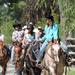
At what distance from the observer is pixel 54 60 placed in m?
14.5

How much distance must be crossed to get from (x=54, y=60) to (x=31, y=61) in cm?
313

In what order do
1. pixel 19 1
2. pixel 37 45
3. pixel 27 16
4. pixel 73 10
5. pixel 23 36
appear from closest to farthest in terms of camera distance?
1. pixel 37 45
2. pixel 23 36
3. pixel 73 10
4. pixel 27 16
5. pixel 19 1

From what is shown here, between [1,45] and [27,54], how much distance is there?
2055 millimetres

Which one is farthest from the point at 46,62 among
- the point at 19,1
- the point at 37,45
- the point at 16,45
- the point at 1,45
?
the point at 19,1

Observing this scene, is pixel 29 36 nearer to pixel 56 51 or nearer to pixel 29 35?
pixel 29 35

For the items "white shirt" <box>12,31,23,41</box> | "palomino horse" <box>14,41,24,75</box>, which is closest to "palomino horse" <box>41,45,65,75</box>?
"palomino horse" <box>14,41,24,75</box>

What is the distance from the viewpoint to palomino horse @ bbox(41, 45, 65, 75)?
47.1 feet

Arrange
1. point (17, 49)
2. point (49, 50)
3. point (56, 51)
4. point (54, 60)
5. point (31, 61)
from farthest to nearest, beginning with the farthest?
point (17, 49) < point (31, 61) < point (49, 50) < point (54, 60) < point (56, 51)

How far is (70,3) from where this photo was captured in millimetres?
28797

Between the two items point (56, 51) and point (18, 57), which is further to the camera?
point (18, 57)

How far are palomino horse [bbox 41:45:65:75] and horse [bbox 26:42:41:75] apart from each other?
→ 8.21 ft

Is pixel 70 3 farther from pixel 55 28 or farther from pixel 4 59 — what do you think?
pixel 55 28

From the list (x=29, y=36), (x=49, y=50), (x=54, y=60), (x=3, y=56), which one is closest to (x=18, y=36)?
(x=3, y=56)

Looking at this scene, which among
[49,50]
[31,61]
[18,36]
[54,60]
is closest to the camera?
[54,60]
